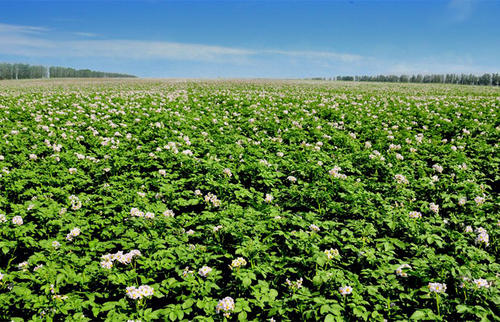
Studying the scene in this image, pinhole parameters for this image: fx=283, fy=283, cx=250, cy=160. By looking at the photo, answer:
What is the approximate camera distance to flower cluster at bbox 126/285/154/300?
3059 mm

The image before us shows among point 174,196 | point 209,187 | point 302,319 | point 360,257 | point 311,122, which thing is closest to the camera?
point 302,319

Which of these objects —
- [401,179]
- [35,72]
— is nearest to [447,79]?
[401,179]

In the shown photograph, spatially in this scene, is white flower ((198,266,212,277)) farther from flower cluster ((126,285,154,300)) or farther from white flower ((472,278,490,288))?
white flower ((472,278,490,288))

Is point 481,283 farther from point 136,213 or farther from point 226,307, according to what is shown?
point 136,213

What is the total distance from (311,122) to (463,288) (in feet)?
28.7

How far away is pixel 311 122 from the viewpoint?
11430 mm

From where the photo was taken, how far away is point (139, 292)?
309cm

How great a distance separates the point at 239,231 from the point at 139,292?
1476mm

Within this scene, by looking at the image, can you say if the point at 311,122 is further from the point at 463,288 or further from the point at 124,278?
the point at 124,278

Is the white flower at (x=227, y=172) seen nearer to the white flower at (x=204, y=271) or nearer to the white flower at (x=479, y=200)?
the white flower at (x=204, y=271)

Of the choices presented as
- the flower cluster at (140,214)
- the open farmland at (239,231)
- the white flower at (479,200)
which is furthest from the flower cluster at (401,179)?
the flower cluster at (140,214)

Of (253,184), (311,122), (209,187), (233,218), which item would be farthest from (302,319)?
(311,122)

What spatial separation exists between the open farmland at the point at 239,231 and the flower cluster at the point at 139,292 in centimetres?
1

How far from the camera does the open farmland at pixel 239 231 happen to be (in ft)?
10.2
